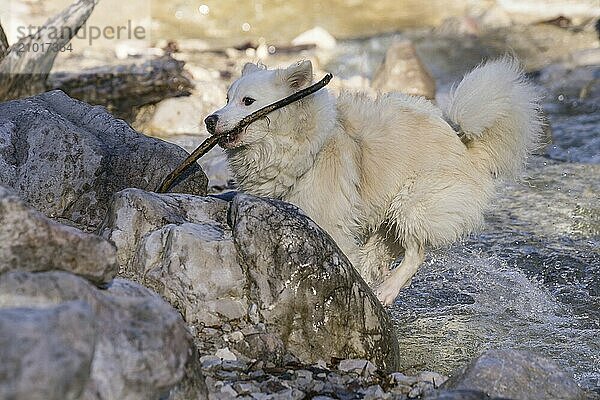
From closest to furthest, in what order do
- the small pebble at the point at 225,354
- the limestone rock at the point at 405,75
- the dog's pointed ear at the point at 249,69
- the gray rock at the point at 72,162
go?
the small pebble at the point at 225,354 → the gray rock at the point at 72,162 → the dog's pointed ear at the point at 249,69 → the limestone rock at the point at 405,75

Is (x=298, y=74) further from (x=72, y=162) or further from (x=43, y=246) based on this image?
(x=43, y=246)

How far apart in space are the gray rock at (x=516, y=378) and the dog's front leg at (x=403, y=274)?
5.22 feet

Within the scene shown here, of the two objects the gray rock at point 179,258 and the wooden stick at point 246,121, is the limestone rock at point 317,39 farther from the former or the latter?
the gray rock at point 179,258

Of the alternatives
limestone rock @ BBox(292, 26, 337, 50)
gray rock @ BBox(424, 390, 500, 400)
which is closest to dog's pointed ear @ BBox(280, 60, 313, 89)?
gray rock @ BBox(424, 390, 500, 400)

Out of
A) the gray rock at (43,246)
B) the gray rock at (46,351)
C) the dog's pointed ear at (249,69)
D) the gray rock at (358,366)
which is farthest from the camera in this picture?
the dog's pointed ear at (249,69)

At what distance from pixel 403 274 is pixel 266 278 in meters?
1.59

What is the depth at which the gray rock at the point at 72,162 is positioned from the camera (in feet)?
16.9

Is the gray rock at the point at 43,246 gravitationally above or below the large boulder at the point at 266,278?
above

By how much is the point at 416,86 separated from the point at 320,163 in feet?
19.7

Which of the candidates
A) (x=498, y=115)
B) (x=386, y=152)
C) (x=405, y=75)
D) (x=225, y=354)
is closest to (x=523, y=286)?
(x=498, y=115)

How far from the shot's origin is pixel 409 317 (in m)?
5.56

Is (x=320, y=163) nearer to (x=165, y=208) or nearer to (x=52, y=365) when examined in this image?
(x=165, y=208)

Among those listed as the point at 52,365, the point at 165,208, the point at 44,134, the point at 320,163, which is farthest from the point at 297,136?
the point at 52,365

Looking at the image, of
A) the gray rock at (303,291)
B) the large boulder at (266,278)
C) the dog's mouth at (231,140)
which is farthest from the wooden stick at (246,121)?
the gray rock at (303,291)
